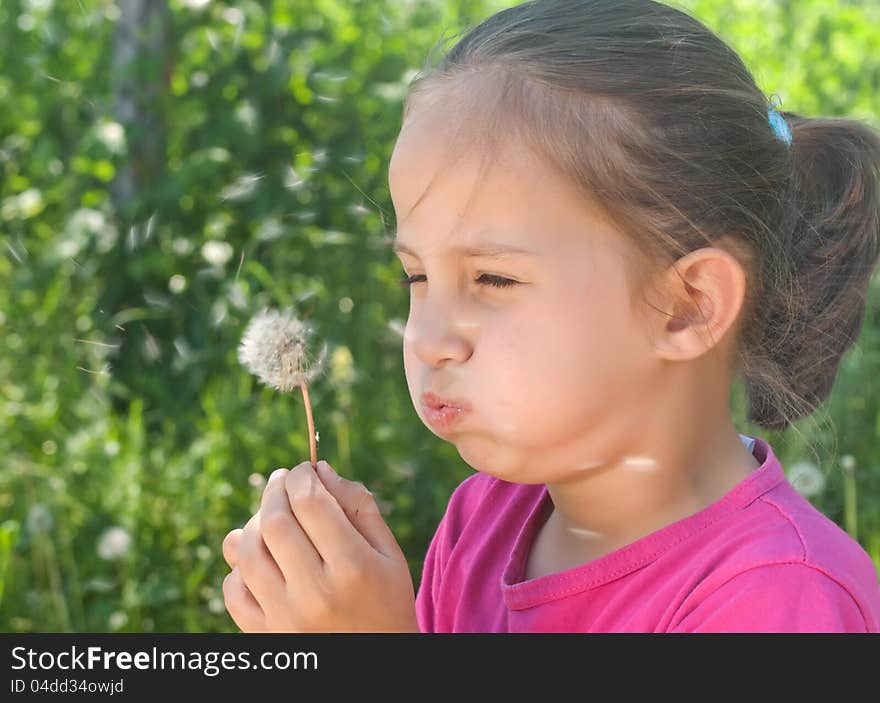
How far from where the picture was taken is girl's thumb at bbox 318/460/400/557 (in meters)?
1.31

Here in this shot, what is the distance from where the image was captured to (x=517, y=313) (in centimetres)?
127

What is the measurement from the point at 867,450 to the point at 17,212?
77.6 inches

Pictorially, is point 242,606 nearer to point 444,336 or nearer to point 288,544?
point 288,544

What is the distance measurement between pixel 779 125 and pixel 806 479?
98 centimetres

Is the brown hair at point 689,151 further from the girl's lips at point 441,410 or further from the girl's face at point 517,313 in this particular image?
the girl's lips at point 441,410

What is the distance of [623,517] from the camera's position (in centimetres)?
141

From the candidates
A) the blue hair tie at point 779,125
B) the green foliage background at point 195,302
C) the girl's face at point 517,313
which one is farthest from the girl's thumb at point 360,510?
the green foliage background at point 195,302

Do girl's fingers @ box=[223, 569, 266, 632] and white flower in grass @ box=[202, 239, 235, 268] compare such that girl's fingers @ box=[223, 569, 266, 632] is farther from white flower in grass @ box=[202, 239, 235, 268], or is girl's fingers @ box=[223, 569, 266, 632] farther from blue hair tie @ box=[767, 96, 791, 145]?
white flower in grass @ box=[202, 239, 235, 268]

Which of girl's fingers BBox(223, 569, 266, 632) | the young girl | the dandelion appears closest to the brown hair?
the young girl

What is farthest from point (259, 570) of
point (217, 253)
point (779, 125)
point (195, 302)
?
point (195, 302)

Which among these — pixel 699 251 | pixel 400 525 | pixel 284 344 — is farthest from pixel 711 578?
pixel 400 525

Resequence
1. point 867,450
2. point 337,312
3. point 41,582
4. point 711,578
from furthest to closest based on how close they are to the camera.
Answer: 1. point 337,312
2. point 867,450
3. point 41,582
4. point 711,578

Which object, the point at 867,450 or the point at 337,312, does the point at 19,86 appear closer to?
the point at 337,312

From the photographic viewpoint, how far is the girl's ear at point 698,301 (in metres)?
1.35
